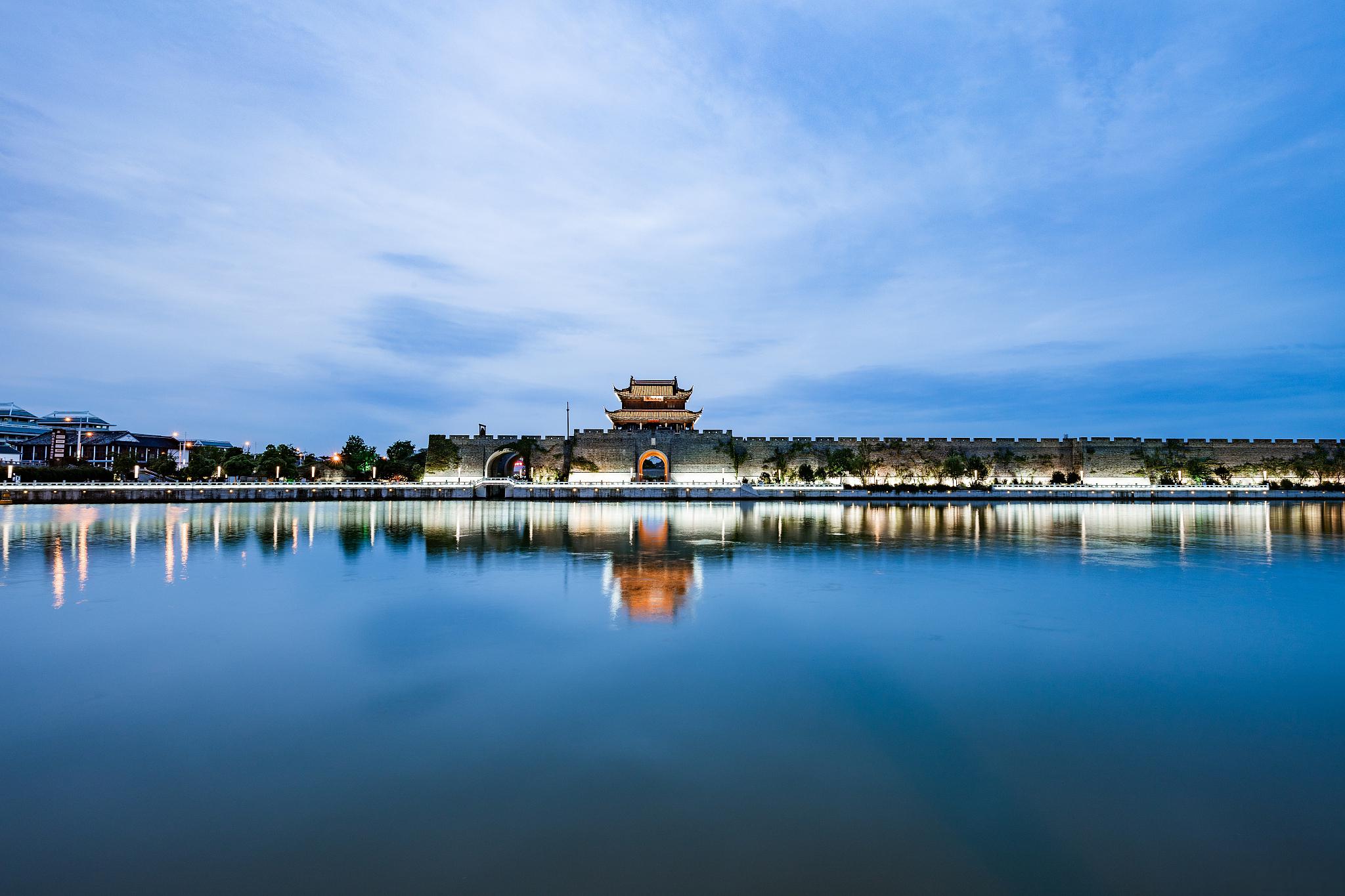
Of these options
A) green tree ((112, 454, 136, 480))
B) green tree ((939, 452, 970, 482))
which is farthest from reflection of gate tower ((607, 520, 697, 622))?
green tree ((112, 454, 136, 480))

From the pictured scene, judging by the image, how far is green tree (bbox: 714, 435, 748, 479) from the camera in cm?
3794

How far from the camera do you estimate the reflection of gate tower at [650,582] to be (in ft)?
24.8

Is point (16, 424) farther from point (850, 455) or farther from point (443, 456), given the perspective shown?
point (850, 455)

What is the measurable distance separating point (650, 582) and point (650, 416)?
104ft

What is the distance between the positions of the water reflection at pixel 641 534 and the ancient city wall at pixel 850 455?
1119cm

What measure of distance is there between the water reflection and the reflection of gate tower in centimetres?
3

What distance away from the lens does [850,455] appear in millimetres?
38062

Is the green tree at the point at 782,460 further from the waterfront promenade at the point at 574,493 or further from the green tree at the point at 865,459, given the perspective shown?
the green tree at the point at 865,459

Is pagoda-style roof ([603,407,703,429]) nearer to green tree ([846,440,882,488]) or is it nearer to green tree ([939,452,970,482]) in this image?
green tree ([846,440,882,488])

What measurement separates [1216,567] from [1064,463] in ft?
103

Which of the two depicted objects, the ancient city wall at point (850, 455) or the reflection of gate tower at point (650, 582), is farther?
the ancient city wall at point (850, 455)

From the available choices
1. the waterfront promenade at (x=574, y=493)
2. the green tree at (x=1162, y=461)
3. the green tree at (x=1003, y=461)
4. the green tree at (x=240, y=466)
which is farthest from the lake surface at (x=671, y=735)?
the green tree at (x=240, y=466)

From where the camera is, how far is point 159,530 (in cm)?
1664

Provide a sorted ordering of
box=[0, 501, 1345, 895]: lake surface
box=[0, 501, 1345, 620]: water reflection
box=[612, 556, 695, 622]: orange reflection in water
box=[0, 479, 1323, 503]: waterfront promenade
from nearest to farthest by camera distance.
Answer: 1. box=[0, 501, 1345, 895]: lake surface
2. box=[612, 556, 695, 622]: orange reflection in water
3. box=[0, 501, 1345, 620]: water reflection
4. box=[0, 479, 1323, 503]: waterfront promenade
